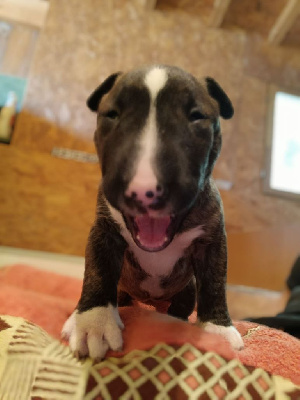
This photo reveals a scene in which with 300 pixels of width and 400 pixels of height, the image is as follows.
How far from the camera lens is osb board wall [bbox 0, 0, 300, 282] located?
3.03 m

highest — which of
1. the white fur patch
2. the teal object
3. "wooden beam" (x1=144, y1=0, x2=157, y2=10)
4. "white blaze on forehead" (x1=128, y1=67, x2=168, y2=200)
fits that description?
"wooden beam" (x1=144, y1=0, x2=157, y2=10)

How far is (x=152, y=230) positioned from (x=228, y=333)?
393 mm

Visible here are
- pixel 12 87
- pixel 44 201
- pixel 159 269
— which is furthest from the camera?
pixel 12 87

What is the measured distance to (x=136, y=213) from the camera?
29.4 inches

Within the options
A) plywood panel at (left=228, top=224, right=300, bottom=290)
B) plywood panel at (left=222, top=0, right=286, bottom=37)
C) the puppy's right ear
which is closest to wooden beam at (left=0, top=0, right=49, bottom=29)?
plywood panel at (left=222, top=0, right=286, bottom=37)

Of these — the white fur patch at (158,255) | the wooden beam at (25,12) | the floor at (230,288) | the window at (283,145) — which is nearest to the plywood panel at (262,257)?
the floor at (230,288)

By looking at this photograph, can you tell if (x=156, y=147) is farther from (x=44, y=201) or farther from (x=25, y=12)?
(x=25, y=12)

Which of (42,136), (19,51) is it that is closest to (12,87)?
(19,51)

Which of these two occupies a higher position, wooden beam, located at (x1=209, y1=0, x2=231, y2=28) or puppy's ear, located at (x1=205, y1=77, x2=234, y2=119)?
wooden beam, located at (x1=209, y1=0, x2=231, y2=28)

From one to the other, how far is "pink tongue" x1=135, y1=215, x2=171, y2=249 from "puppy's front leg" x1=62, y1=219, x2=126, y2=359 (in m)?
0.20

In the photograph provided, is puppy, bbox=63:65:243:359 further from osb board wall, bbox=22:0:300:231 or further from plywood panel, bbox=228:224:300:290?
osb board wall, bbox=22:0:300:231

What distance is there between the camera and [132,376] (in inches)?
26.8

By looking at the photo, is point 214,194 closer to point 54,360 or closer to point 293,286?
point 54,360

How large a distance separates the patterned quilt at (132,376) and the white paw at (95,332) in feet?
A: 0.11
